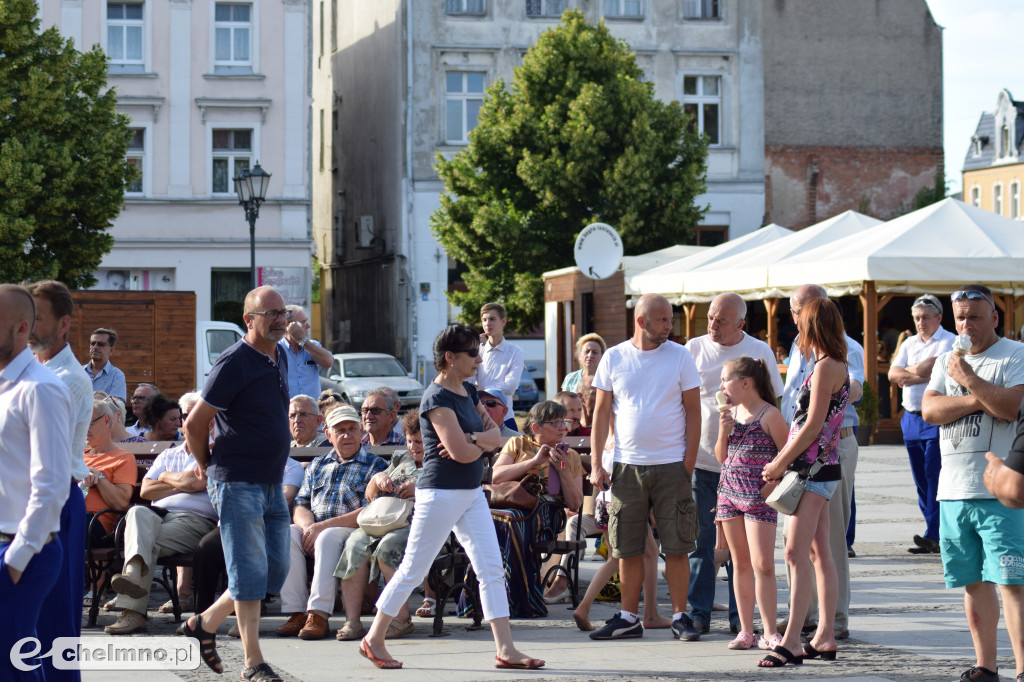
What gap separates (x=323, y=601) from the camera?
27.2ft

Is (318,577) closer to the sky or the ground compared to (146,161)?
closer to the ground

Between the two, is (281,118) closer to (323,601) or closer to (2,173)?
(2,173)

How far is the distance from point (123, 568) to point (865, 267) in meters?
14.3

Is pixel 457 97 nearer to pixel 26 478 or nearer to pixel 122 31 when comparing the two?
pixel 122 31

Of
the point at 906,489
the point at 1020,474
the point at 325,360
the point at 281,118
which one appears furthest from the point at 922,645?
the point at 281,118

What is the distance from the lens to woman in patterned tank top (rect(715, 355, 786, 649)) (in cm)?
743

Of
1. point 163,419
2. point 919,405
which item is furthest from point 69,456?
point 919,405

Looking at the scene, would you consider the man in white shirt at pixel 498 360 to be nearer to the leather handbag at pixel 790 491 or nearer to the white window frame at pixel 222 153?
the leather handbag at pixel 790 491

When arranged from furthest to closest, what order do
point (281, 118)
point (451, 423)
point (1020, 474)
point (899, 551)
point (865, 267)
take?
point (281, 118) → point (865, 267) → point (899, 551) → point (451, 423) → point (1020, 474)

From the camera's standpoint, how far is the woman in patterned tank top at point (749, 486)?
743 cm

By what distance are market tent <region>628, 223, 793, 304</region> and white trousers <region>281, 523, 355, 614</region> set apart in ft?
58.0

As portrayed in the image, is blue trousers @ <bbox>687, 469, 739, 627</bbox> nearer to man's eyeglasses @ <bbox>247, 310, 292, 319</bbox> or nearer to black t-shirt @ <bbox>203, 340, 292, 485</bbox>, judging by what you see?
black t-shirt @ <bbox>203, 340, 292, 485</bbox>

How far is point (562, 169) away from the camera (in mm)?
34031

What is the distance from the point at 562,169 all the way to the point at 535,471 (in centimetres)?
2537
